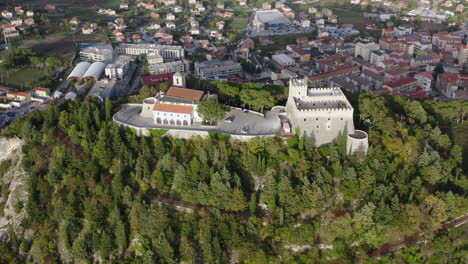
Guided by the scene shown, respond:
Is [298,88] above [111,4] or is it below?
above

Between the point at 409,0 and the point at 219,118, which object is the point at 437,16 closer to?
the point at 409,0

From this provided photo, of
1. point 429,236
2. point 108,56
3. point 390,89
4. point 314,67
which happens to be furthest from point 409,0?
point 429,236

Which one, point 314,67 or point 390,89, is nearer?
point 390,89

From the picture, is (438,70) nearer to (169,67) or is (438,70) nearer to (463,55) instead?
(463,55)

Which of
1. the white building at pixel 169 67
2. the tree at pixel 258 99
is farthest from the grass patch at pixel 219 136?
the white building at pixel 169 67

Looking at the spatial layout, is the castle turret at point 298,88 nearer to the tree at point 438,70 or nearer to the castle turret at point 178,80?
the castle turret at point 178,80

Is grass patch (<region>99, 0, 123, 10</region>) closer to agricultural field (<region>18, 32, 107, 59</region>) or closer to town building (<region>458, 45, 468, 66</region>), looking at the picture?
agricultural field (<region>18, 32, 107, 59</region>)

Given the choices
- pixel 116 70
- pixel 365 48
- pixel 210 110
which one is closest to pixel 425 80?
pixel 365 48
